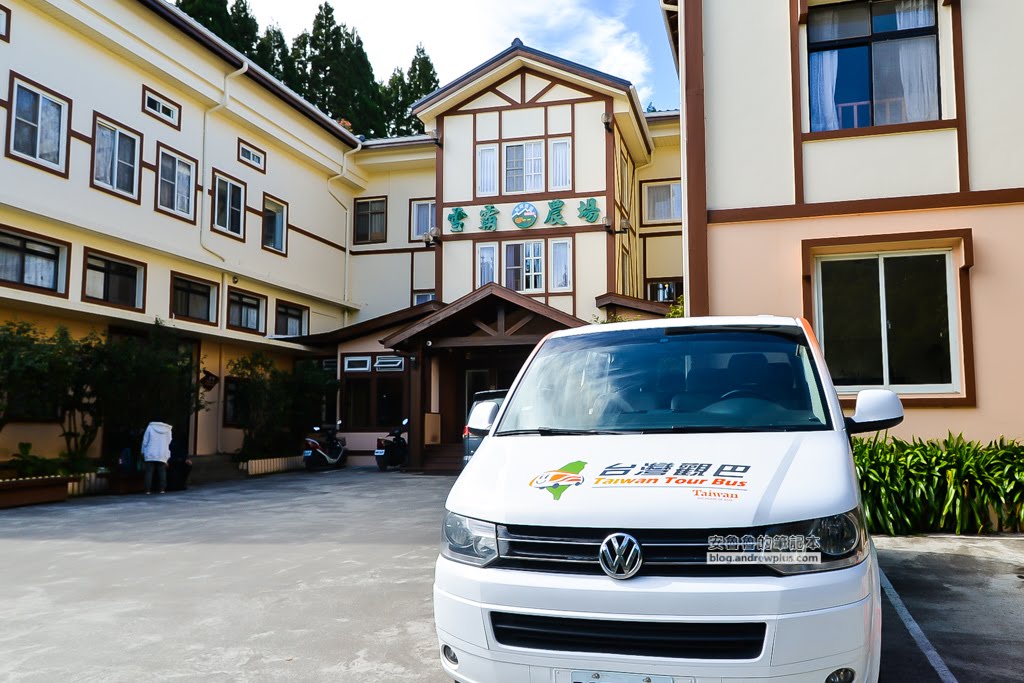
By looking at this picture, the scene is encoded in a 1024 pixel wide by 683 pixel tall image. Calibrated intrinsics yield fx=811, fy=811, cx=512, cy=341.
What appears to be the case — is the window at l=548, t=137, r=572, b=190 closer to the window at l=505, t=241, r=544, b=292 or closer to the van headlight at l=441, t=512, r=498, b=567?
the window at l=505, t=241, r=544, b=292

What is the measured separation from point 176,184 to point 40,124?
3.86 metres

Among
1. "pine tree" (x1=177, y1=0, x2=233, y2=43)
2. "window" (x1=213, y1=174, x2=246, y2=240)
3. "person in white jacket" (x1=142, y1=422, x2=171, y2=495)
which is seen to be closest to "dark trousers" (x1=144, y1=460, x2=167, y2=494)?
"person in white jacket" (x1=142, y1=422, x2=171, y2=495)

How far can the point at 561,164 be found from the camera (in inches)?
854

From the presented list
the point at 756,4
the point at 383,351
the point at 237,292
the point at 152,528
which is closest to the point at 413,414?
the point at 383,351

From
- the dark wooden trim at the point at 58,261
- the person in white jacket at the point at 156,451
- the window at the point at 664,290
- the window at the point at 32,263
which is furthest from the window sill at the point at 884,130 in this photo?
the window at the point at 664,290

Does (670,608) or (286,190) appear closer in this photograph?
(670,608)

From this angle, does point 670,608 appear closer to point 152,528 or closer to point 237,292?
point 152,528

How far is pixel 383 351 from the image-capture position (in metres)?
22.9

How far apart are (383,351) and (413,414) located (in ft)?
13.7

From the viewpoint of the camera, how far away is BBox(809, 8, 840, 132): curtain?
32.1 ft

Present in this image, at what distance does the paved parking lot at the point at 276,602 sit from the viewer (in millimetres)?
4477

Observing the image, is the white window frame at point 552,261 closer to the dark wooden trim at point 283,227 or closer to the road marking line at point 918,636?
the dark wooden trim at point 283,227

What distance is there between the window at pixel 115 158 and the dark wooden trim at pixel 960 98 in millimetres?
15623

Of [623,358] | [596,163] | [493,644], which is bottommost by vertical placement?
[493,644]
